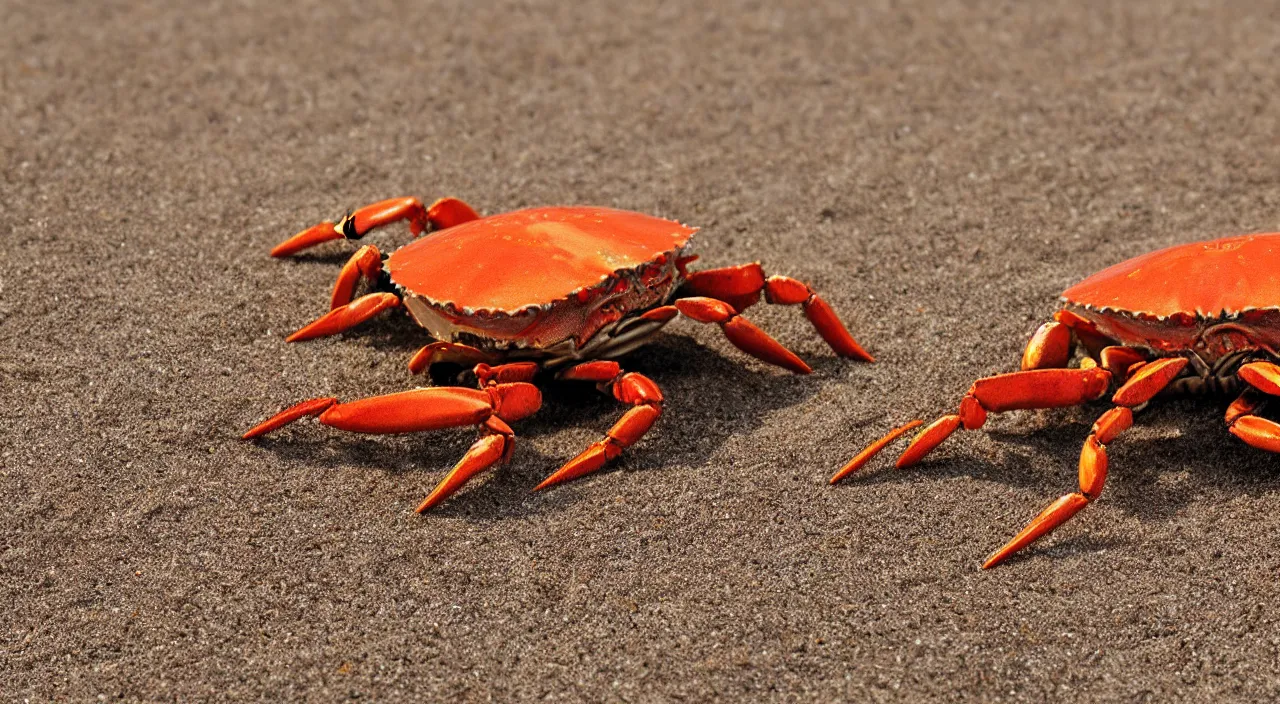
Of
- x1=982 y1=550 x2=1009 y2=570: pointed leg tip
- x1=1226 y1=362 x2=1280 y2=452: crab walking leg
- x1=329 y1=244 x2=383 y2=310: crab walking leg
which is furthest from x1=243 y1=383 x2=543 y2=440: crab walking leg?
x1=1226 y1=362 x2=1280 y2=452: crab walking leg

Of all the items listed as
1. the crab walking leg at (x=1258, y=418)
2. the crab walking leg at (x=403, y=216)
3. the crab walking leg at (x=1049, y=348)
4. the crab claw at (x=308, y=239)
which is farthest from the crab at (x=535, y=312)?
the crab walking leg at (x=1258, y=418)

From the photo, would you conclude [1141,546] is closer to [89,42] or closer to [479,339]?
[479,339]

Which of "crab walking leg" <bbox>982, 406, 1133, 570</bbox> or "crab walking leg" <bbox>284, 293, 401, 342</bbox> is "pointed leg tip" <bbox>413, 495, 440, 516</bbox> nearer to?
"crab walking leg" <bbox>284, 293, 401, 342</bbox>

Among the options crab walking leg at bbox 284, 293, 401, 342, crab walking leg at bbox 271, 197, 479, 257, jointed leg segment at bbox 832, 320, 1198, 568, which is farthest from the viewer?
crab walking leg at bbox 271, 197, 479, 257

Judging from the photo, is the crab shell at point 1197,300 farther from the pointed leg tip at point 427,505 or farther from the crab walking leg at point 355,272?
the crab walking leg at point 355,272

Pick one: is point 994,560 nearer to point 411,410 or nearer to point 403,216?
point 411,410

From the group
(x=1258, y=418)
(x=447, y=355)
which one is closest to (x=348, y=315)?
(x=447, y=355)
